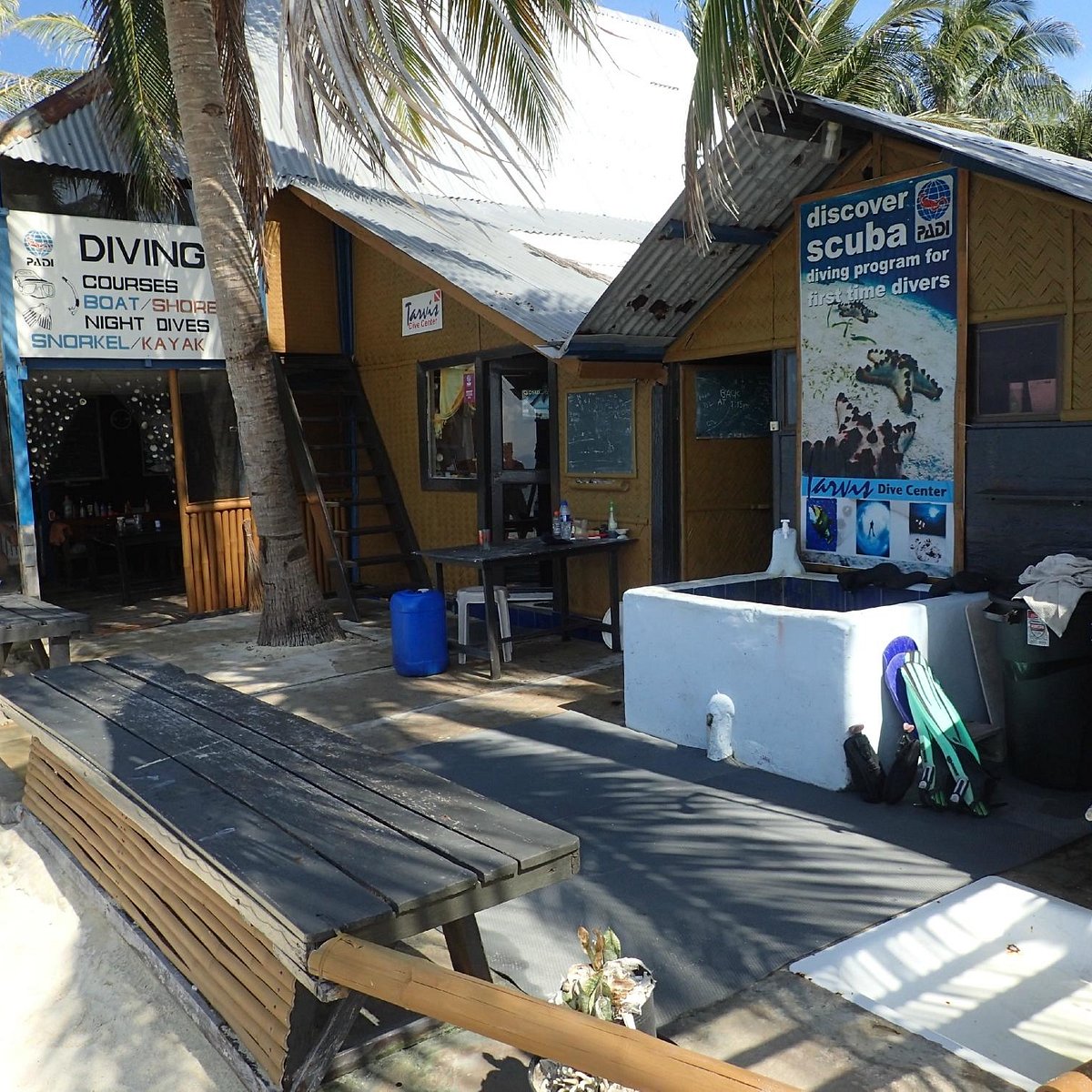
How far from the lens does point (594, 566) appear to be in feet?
29.1

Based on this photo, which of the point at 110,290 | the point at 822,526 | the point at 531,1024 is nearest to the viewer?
the point at 531,1024

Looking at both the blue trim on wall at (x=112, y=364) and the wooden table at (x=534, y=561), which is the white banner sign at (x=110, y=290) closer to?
the blue trim on wall at (x=112, y=364)

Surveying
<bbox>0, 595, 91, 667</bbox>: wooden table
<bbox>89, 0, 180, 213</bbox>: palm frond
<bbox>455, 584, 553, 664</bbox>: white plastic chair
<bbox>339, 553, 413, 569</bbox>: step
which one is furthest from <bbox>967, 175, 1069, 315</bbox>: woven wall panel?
<bbox>89, 0, 180, 213</bbox>: palm frond

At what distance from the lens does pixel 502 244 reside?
10.2 m

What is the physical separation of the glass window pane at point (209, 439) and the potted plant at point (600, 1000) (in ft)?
28.9

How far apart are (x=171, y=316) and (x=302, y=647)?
3.70 metres

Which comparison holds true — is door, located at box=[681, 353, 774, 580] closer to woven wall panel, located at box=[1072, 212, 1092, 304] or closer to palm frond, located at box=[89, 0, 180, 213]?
woven wall panel, located at box=[1072, 212, 1092, 304]

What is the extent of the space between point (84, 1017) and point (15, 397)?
Answer: 7.29 m

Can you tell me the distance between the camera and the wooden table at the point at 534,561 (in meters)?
7.69

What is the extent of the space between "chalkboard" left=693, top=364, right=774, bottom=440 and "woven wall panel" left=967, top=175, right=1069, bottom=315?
2.47 meters

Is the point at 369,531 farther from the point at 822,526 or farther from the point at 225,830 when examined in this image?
the point at 225,830

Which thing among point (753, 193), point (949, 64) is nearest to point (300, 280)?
point (753, 193)

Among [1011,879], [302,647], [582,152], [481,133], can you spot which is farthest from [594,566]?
[582,152]

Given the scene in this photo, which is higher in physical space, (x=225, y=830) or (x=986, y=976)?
(x=225, y=830)
